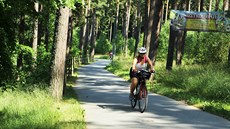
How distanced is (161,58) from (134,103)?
1634 inches

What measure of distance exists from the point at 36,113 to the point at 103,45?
83.5m

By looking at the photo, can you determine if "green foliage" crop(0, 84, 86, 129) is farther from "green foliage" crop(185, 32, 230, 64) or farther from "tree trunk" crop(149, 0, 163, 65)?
"green foliage" crop(185, 32, 230, 64)

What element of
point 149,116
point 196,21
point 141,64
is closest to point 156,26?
point 196,21

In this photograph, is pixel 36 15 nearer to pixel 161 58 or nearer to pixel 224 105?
pixel 224 105

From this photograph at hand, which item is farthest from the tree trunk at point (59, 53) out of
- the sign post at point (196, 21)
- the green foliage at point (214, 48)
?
the green foliage at point (214, 48)

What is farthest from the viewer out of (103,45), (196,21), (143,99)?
(103,45)

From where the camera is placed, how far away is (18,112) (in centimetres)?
1030

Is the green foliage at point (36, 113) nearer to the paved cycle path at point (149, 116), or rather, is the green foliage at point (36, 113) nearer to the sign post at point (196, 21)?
the paved cycle path at point (149, 116)

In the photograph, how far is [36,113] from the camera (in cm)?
973

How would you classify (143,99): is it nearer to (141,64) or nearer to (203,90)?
(141,64)

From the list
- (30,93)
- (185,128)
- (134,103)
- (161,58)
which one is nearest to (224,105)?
(134,103)

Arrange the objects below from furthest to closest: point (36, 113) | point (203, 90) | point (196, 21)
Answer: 1. point (196, 21)
2. point (203, 90)
3. point (36, 113)

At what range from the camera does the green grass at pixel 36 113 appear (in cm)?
873

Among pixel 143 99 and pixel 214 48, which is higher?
pixel 214 48
